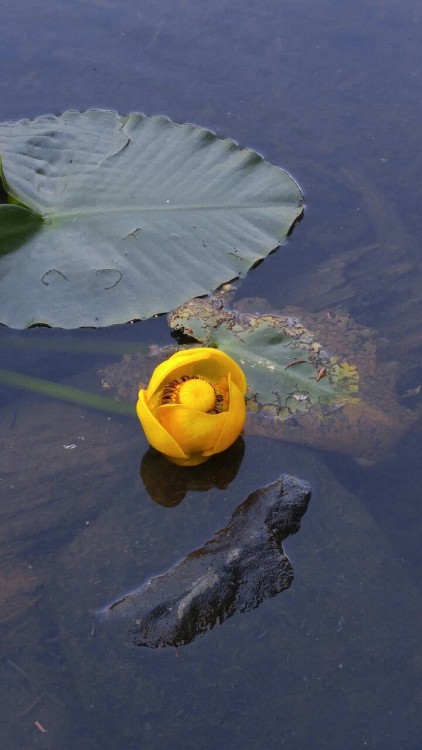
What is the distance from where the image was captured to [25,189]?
2350mm

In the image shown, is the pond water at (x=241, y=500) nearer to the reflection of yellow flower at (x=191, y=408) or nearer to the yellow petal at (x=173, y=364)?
the reflection of yellow flower at (x=191, y=408)

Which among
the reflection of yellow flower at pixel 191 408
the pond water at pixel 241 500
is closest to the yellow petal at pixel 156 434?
the reflection of yellow flower at pixel 191 408

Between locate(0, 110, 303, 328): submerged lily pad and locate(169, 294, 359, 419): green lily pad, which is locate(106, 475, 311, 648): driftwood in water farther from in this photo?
locate(0, 110, 303, 328): submerged lily pad

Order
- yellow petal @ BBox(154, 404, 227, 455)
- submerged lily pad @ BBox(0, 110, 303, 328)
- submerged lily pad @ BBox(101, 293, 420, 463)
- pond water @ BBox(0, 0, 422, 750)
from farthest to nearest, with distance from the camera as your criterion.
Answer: submerged lily pad @ BBox(0, 110, 303, 328)
submerged lily pad @ BBox(101, 293, 420, 463)
yellow petal @ BBox(154, 404, 227, 455)
pond water @ BBox(0, 0, 422, 750)

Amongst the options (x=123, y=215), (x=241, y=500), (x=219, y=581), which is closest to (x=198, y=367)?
(x=241, y=500)

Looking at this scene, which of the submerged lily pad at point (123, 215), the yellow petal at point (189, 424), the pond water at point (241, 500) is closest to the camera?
the pond water at point (241, 500)

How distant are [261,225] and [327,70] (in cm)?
115

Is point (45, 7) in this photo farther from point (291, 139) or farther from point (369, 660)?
point (369, 660)

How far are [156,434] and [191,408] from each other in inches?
4.2

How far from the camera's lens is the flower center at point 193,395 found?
1.86 m

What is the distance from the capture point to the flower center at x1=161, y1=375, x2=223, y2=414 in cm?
186

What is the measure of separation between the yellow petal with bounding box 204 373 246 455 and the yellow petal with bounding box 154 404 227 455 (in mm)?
11

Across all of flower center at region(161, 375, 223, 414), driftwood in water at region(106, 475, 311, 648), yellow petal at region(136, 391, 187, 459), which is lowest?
driftwood in water at region(106, 475, 311, 648)

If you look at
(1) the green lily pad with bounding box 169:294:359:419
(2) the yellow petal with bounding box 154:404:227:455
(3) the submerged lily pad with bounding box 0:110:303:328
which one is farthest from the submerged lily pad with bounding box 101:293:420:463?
(2) the yellow petal with bounding box 154:404:227:455
